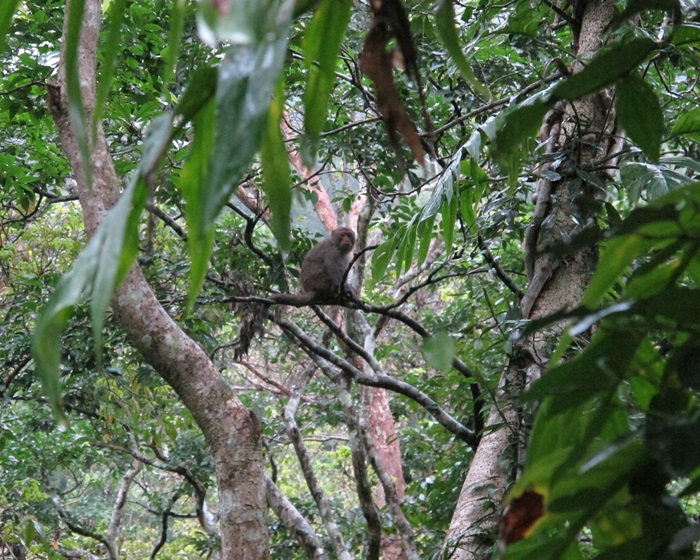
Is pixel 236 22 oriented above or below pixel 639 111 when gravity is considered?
below

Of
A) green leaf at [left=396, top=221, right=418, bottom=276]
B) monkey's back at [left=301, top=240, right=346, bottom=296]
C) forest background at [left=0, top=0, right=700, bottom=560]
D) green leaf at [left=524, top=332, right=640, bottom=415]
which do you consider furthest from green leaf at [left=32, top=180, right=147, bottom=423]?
monkey's back at [left=301, top=240, right=346, bottom=296]

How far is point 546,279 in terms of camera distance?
2137 mm

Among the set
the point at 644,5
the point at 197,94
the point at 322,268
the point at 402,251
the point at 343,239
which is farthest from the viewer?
the point at 343,239

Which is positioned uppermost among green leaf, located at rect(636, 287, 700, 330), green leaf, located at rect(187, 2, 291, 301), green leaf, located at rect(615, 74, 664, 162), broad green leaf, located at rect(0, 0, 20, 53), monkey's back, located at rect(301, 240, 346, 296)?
monkey's back, located at rect(301, 240, 346, 296)

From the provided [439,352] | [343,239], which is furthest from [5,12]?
[343,239]

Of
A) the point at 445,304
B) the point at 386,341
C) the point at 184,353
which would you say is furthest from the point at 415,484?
the point at 445,304

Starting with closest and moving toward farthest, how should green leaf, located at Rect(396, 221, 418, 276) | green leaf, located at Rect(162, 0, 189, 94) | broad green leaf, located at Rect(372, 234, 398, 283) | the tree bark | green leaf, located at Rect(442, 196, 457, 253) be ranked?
green leaf, located at Rect(162, 0, 189, 94), green leaf, located at Rect(442, 196, 457, 253), green leaf, located at Rect(396, 221, 418, 276), broad green leaf, located at Rect(372, 234, 398, 283), the tree bark

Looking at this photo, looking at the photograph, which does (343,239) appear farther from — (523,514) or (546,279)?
(523,514)

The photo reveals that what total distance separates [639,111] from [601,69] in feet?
0.37

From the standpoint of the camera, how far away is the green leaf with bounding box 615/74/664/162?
1.83ft

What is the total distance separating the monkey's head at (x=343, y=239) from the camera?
18.0 feet

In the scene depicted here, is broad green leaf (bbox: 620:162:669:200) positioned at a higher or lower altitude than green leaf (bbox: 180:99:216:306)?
higher

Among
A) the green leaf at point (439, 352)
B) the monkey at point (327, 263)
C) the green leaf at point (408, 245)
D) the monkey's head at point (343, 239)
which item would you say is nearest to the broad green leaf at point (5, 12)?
the green leaf at point (439, 352)

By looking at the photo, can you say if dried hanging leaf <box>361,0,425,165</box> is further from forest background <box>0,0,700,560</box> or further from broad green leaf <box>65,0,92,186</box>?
broad green leaf <box>65,0,92,186</box>
